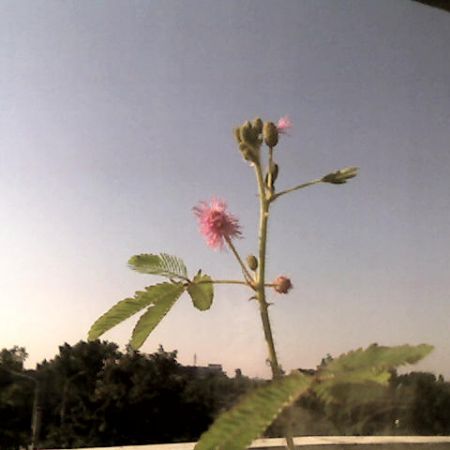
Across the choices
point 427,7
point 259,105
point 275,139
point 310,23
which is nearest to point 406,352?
point 275,139

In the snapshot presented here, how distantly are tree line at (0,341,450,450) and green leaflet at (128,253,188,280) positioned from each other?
189mm

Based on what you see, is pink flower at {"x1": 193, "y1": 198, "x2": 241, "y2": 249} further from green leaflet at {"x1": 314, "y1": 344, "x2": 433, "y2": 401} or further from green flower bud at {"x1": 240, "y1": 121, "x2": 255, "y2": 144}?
green leaflet at {"x1": 314, "y1": 344, "x2": 433, "y2": 401}

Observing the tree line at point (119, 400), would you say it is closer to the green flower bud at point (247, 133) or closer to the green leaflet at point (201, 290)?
the green leaflet at point (201, 290)

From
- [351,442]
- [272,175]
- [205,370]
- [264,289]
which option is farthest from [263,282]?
[351,442]

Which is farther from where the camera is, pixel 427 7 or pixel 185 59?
pixel 427 7

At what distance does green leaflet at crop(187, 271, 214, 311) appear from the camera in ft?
1.88

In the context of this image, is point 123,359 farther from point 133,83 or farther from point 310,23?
point 310,23

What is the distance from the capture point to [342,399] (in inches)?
17.2

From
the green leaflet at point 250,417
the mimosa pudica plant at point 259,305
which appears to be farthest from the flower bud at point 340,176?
the green leaflet at point 250,417

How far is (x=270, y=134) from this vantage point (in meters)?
0.59

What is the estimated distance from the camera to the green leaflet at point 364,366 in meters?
0.39

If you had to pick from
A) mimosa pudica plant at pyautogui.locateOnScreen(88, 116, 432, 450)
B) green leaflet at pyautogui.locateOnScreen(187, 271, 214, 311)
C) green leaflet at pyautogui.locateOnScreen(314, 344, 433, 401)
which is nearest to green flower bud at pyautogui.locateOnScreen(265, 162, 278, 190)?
mimosa pudica plant at pyautogui.locateOnScreen(88, 116, 432, 450)

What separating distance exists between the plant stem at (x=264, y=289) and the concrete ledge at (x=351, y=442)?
6.8 inches

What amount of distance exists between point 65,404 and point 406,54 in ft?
2.62
